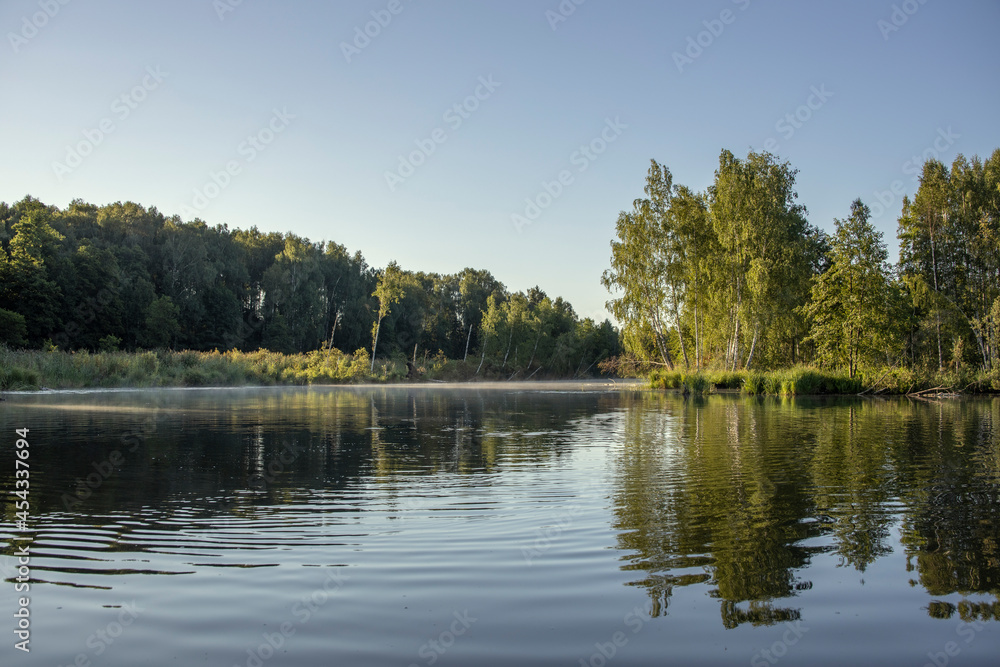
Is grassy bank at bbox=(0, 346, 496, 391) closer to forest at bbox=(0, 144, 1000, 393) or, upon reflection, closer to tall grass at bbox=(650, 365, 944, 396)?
forest at bbox=(0, 144, 1000, 393)

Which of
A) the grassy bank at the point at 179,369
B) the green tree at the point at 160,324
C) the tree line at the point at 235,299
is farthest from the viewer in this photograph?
the green tree at the point at 160,324

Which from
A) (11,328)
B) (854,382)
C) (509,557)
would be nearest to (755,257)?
(854,382)

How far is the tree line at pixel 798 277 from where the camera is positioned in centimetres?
3906

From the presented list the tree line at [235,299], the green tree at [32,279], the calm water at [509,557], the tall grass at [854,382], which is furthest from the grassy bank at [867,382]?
the green tree at [32,279]

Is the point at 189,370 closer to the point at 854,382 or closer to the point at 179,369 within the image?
the point at 179,369

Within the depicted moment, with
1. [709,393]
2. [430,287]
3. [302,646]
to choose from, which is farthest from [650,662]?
[430,287]

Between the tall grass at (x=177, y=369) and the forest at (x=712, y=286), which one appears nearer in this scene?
the tall grass at (x=177, y=369)

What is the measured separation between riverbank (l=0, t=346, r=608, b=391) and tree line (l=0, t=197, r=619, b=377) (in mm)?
4210

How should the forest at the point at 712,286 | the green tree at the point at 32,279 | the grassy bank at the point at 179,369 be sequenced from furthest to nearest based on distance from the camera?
the green tree at the point at 32,279, the forest at the point at 712,286, the grassy bank at the point at 179,369

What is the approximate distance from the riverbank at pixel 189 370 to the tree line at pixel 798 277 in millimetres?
25528

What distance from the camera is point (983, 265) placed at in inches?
1706

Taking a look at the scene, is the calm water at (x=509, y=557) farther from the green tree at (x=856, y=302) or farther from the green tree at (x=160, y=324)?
the green tree at (x=160, y=324)

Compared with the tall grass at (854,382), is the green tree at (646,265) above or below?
above

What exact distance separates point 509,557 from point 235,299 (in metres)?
83.1
